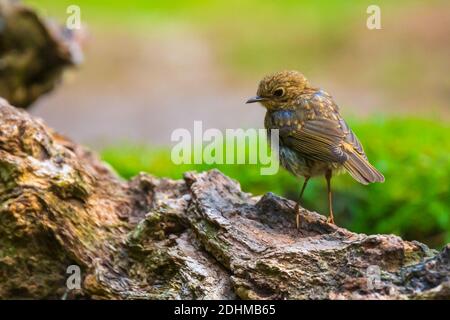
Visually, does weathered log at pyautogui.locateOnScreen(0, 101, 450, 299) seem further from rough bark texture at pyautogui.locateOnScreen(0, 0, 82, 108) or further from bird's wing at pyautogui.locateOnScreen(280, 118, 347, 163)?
rough bark texture at pyautogui.locateOnScreen(0, 0, 82, 108)

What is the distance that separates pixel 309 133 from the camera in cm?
582

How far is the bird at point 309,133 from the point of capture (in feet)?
18.6

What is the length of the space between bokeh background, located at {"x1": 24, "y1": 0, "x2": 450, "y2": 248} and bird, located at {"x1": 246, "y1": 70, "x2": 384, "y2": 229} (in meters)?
4.67

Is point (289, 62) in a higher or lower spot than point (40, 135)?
higher

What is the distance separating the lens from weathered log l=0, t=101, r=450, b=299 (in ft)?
15.0

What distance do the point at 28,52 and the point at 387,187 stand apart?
148 inches

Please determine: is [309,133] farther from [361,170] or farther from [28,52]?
[28,52]

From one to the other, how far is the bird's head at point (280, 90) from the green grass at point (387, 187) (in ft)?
6.00

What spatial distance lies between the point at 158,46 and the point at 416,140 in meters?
10.2

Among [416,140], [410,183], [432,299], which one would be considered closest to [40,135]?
[432,299]

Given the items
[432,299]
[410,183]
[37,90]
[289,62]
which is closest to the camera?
[432,299]

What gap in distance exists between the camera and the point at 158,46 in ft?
59.7

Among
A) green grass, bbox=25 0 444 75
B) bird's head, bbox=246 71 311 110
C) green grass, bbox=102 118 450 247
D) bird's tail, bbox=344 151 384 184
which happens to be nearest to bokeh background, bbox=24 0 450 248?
green grass, bbox=25 0 444 75

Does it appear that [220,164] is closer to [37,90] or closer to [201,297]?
[37,90]
